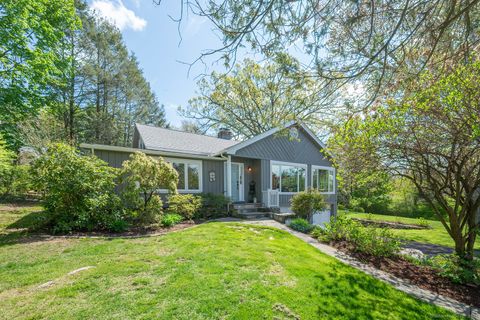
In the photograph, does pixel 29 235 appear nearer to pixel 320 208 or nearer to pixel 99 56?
pixel 320 208

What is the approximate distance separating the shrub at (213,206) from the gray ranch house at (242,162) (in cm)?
84

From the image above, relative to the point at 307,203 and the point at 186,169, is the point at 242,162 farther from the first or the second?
the point at 307,203

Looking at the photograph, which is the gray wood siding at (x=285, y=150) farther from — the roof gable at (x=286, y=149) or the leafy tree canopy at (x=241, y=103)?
the leafy tree canopy at (x=241, y=103)

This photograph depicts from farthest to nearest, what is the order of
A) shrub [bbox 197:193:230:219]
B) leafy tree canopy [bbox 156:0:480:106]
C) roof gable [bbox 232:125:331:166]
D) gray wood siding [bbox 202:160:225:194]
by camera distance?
1. roof gable [bbox 232:125:331:166]
2. gray wood siding [bbox 202:160:225:194]
3. shrub [bbox 197:193:230:219]
4. leafy tree canopy [bbox 156:0:480:106]

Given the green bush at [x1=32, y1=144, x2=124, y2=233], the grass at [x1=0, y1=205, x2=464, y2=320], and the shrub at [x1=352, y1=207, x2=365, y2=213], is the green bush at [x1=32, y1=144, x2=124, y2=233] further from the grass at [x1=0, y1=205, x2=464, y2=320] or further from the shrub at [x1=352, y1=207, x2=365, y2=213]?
the shrub at [x1=352, y1=207, x2=365, y2=213]

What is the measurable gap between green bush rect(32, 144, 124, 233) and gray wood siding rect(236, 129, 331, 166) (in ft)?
19.9

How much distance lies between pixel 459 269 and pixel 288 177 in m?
8.44

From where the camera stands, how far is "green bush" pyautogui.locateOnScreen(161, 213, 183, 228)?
7223 millimetres

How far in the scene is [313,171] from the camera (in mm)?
14172

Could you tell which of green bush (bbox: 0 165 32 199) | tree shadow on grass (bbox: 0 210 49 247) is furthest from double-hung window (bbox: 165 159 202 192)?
green bush (bbox: 0 165 32 199)

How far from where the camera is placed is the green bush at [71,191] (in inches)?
239

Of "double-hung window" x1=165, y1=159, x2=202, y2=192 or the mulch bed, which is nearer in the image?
the mulch bed

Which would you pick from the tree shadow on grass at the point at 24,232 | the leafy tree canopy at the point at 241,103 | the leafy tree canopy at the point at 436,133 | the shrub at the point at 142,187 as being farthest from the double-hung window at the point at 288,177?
the tree shadow on grass at the point at 24,232

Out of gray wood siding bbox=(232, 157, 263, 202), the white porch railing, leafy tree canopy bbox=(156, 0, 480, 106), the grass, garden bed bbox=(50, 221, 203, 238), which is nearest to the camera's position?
the grass
